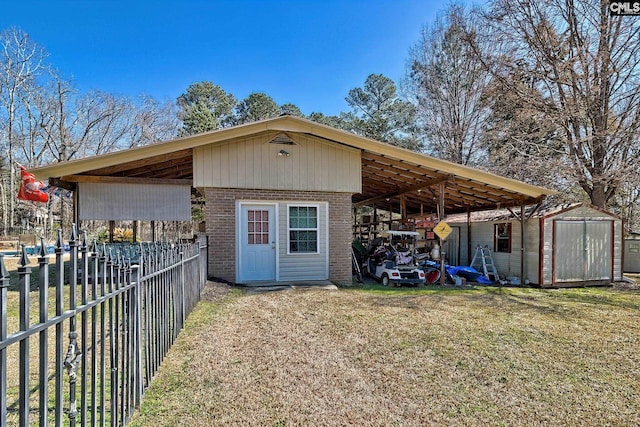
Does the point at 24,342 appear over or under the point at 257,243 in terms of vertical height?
over

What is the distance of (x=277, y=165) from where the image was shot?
9.67 meters

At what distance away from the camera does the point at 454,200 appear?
14.6 m

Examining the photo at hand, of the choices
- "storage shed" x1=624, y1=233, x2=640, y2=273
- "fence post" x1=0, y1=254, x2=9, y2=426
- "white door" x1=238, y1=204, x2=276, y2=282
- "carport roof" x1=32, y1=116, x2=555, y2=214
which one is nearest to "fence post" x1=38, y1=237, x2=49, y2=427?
"fence post" x1=0, y1=254, x2=9, y2=426

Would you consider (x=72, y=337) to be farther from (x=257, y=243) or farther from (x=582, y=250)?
(x=582, y=250)

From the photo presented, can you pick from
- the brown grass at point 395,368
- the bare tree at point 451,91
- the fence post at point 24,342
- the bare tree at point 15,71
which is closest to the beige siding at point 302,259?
the brown grass at point 395,368

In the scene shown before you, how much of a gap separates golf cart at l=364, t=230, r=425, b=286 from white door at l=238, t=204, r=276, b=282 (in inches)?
125

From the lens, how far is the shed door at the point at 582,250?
10883 mm

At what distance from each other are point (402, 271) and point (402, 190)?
3.80 meters

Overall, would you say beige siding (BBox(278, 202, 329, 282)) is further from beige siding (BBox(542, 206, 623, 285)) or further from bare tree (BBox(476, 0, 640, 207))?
bare tree (BBox(476, 0, 640, 207))

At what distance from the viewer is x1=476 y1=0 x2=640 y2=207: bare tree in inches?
518

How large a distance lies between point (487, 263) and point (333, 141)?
7400mm

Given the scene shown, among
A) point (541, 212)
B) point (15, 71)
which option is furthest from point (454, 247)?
point (15, 71)

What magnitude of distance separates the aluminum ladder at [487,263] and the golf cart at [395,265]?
2.55 meters

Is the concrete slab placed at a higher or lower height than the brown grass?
lower
